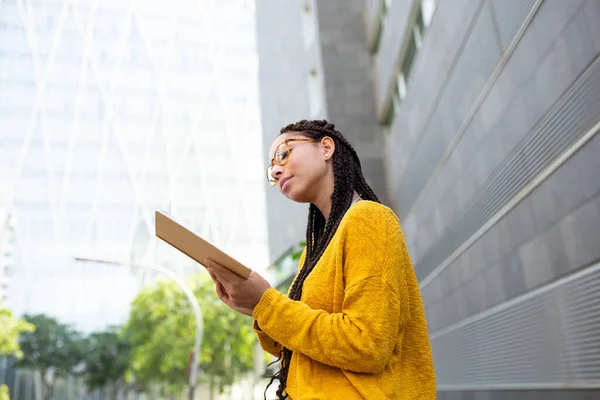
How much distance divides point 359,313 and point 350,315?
28 millimetres

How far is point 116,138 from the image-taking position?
56.4m

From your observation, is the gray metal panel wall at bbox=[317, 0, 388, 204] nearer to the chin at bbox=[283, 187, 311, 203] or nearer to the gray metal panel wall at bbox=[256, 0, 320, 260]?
the gray metal panel wall at bbox=[256, 0, 320, 260]

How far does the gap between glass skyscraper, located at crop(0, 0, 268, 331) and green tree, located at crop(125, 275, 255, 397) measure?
20207mm

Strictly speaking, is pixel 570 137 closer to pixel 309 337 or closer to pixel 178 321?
pixel 309 337

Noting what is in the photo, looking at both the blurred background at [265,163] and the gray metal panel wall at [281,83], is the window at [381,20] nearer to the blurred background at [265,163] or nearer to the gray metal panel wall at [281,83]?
the blurred background at [265,163]

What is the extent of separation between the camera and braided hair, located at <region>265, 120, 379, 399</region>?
204 cm

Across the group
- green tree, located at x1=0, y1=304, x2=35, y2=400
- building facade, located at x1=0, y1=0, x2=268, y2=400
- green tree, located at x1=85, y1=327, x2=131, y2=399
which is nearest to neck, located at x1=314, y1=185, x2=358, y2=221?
green tree, located at x1=0, y1=304, x2=35, y2=400

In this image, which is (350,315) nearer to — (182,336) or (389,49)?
(389,49)

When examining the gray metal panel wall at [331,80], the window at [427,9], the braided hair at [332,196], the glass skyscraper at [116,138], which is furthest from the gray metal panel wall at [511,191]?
the glass skyscraper at [116,138]

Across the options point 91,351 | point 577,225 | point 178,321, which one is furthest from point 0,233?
point 577,225

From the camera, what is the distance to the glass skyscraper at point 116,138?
54469 millimetres

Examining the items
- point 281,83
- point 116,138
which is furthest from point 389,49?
point 116,138

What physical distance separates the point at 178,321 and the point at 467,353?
2568 centimetres

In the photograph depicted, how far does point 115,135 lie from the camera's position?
56.4m
